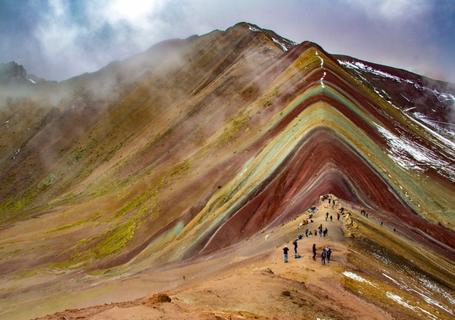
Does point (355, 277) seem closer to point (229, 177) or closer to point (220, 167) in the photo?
point (229, 177)

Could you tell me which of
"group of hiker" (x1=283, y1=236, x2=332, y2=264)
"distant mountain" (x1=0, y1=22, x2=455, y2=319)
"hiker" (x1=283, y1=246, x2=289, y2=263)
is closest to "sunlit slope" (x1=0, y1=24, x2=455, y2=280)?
"distant mountain" (x1=0, y1=22, x2=455, y2=319)

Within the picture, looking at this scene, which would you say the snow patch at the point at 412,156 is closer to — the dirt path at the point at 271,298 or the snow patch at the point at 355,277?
the dirt path at the point at 271,298

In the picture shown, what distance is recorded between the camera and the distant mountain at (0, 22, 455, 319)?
58.5 m

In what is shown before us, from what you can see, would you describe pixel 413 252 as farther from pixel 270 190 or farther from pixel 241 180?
pixel 241 180

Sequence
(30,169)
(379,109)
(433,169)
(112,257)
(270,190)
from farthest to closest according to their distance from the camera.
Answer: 1. (30,169)
2. (379,109)
3. (433,169)
4. (112,257)
5. (270,190)

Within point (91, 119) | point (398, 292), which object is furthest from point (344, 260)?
point (91, 119)

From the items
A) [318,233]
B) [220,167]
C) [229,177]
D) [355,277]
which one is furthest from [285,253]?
[220,167]

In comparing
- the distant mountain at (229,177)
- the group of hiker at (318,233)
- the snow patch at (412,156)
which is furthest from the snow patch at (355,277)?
the snow patch at (412,156)

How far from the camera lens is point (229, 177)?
82812 mm

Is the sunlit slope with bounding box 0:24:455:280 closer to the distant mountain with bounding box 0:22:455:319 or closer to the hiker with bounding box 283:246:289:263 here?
the distant mountain with bounding box 0:22:455:319

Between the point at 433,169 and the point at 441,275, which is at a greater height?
the point at 433,169

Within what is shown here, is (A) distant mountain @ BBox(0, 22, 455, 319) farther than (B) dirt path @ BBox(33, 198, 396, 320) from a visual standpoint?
Yes

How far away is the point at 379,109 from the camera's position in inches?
4350

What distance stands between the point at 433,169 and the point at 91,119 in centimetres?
13129
